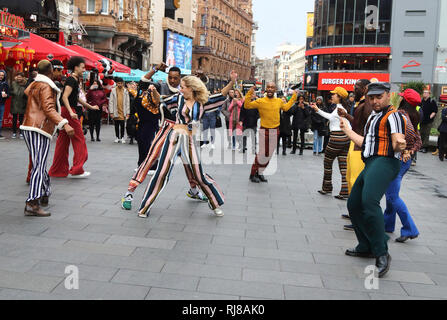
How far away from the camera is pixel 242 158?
12.8 metres

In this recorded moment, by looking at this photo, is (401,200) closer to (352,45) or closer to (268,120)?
(268,120)

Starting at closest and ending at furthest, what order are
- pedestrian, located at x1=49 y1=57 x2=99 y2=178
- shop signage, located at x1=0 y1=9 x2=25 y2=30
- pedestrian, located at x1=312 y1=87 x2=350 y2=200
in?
1. pedestrian, located at x1=312 y1=87 x2=350 y2=200
2. pedestrian, located at x1=49 y1=57 x2=99 y2=178
3. shop signage, located at x1=0 y1=9 x2=25 y2=30

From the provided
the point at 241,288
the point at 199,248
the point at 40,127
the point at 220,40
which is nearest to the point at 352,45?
the point at 220,40

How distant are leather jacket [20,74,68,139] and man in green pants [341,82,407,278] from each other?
11.3ft

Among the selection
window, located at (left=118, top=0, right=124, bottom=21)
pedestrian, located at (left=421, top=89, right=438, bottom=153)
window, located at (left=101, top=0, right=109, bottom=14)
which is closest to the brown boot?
pedestrian, located at (left=421, top=89, right=438, bottom=153)

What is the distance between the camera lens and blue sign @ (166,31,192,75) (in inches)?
1955

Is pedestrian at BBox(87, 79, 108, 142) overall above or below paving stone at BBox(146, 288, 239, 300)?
above

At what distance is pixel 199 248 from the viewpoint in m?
4.84

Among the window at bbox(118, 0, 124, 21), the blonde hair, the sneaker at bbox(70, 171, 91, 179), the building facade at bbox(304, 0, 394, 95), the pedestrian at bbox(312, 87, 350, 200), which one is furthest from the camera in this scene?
the building facade at bbox(304, 0, 394, 95)

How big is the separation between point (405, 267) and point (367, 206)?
0.80 metres

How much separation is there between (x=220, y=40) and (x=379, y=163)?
74007 mm

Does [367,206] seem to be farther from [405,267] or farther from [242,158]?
[242,158]

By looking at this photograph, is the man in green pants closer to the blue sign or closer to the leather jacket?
the leather jacket

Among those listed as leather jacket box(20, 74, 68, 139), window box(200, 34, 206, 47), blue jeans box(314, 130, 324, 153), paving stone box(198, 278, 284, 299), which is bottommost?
paving stone box(198, 278, 284, 299)
